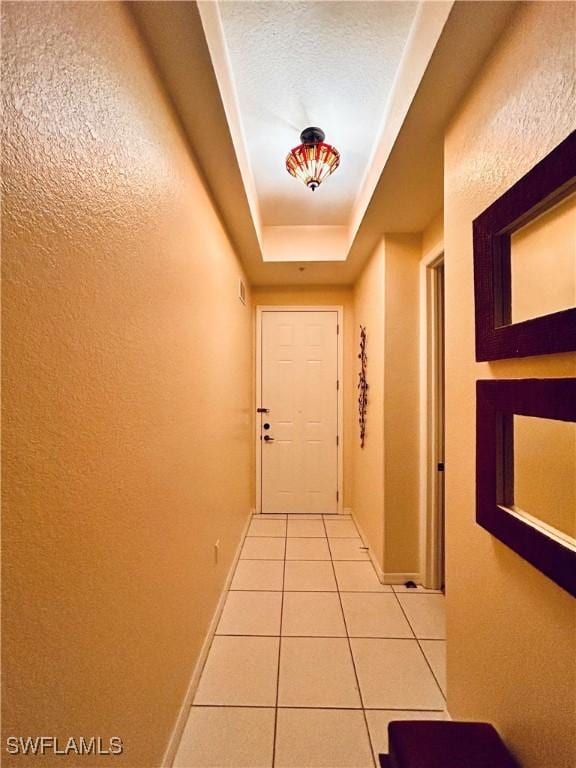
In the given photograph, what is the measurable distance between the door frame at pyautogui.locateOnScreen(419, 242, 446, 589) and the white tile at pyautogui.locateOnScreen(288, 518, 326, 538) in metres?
1.03

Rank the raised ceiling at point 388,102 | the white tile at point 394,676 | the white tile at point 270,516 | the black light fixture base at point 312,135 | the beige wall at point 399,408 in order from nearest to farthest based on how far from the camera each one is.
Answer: the raised ceiling at point 388,102 < the white tile at point 394,676 < the black light fixture base at point 312,135 < the beige wall at point 399,408 < the white tile at point 270,516

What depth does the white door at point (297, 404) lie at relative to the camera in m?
3.52

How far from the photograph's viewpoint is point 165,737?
1.11 metres

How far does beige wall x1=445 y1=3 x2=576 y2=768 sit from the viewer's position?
76cm

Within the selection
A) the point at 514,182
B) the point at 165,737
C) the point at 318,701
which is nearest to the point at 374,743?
the point at 318,701

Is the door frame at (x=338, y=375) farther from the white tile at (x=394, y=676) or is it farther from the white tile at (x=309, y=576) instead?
the white tile at (x=394, y=676)

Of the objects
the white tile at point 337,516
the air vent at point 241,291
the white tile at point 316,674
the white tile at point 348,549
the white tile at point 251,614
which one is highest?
the air vent at point 241,291

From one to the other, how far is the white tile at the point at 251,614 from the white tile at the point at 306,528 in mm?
935

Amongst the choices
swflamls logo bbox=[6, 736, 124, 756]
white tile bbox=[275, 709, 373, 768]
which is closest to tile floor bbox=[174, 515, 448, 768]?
white tile bbox=[275, 709, 373, 768]

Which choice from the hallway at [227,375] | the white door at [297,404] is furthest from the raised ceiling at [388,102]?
the white door at [297,404]

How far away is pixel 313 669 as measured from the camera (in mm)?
1534

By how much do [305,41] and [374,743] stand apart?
2.79 metres

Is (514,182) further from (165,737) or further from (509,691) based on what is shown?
(165,737)

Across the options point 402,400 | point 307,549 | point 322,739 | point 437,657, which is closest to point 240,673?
point 322,739
